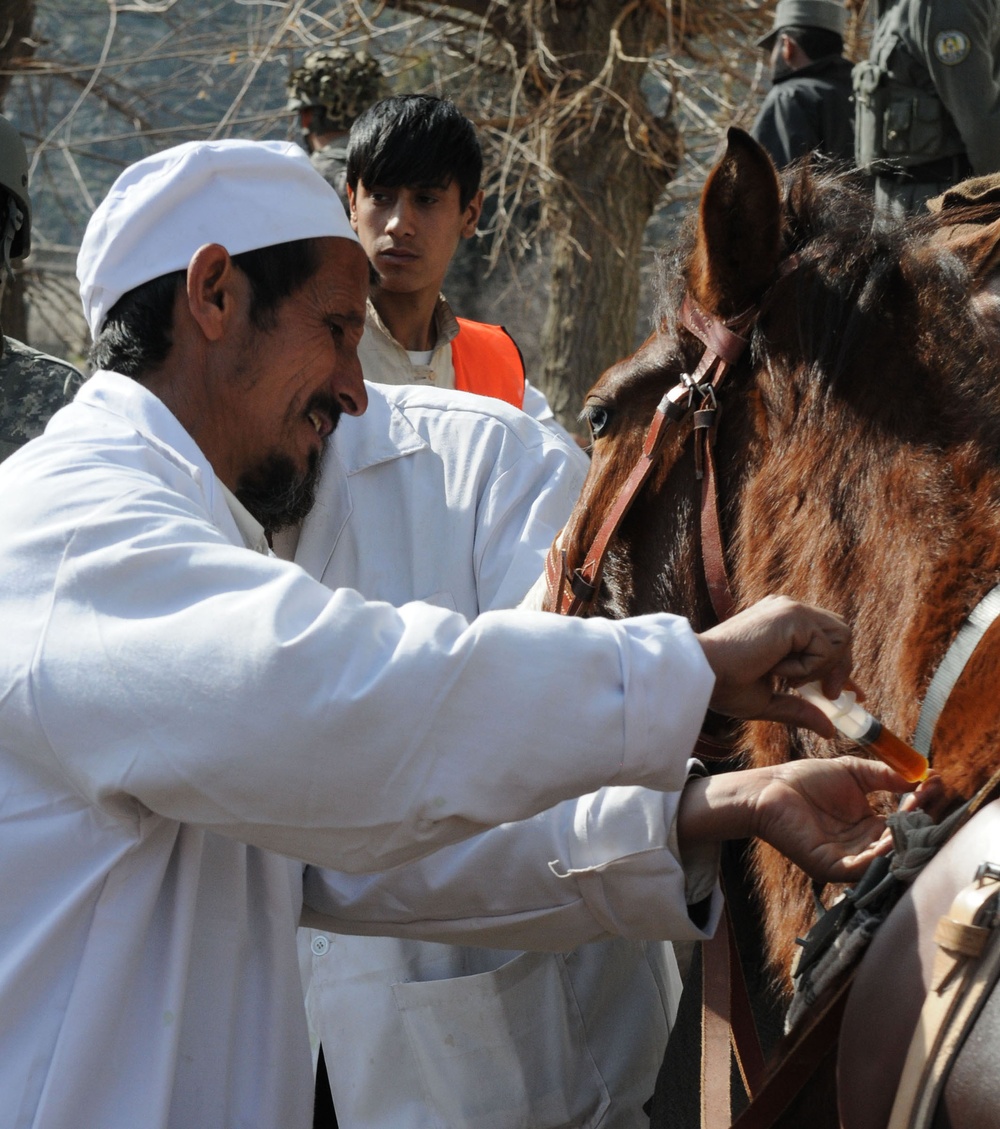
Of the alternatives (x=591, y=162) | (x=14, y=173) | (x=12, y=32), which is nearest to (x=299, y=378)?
(x=14, y=173)

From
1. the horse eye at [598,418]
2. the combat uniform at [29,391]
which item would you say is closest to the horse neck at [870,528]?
the horse eye at [598,418]

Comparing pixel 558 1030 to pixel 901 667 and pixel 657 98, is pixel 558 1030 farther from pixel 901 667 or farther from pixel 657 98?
pixel 657 98

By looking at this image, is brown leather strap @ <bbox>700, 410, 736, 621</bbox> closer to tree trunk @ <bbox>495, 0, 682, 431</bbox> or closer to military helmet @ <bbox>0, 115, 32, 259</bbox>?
military helmet @ <bbox>0, 115, 32, 259</bbox>

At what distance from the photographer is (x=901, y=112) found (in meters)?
5.37

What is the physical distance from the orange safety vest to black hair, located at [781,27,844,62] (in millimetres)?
2917

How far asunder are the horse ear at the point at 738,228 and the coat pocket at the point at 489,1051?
3.70ft

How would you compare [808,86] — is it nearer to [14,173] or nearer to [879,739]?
[14,173]

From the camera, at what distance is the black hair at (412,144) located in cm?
399

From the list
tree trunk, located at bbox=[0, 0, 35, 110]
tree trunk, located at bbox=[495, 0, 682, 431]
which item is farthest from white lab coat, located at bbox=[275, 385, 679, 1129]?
tree trunk, located at bbox=[0, 0, 35, 110]

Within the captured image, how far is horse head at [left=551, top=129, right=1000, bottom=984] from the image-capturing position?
5.67ft

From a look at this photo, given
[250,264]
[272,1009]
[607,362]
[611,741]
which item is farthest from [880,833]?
[607,362]

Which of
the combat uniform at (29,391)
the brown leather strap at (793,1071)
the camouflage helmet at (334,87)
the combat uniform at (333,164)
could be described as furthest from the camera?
the camouflage helmet at (334,87)

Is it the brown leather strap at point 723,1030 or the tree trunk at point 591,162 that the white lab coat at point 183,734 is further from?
the tree trunk at point 591,162

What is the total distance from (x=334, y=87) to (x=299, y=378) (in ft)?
14.3
